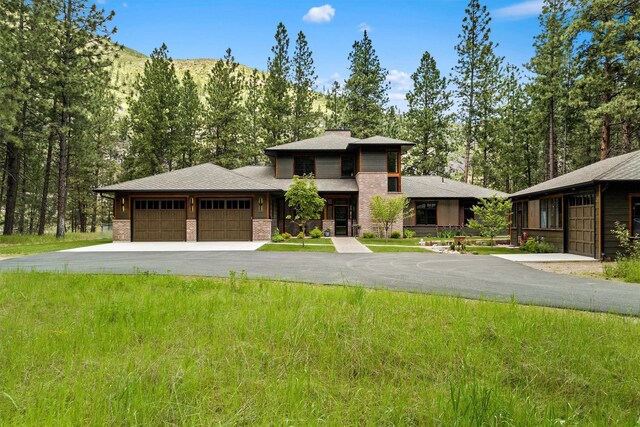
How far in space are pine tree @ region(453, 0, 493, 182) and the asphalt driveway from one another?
27739 mm

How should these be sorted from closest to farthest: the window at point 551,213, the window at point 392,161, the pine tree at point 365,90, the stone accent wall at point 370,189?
the window at point 551,213
the stone accent wall at point 370,189
the window at point 392,161
the pine tree at point 365,90

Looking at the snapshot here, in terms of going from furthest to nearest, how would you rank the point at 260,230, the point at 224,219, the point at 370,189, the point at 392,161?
1. the point at 392,161
2. the point at 370,189
3. the point at 224,219
4. the point at 260,230

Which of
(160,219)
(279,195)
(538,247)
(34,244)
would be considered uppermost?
(279,195)

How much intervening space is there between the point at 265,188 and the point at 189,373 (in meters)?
20.0

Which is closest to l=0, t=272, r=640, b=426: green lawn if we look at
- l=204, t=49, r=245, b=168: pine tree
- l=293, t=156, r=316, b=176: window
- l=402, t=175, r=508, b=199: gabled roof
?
l=402, t=175, r=508, b=199: gabled roof

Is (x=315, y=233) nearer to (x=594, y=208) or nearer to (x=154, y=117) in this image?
(x=594, y=208)

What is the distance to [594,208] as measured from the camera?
14883 millimetres

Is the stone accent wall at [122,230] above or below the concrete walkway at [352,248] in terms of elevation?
above

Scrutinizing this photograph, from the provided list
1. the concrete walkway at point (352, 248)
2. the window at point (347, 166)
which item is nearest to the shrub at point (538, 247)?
the concrete walkway at point (352, 248)

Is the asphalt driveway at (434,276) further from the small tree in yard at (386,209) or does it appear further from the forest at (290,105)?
the forest at (290,105)

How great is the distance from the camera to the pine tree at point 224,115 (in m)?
38.1

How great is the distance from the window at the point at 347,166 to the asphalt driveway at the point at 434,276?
16597 mm

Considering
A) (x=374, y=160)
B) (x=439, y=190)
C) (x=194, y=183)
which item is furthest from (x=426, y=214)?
(x=194, y=183)

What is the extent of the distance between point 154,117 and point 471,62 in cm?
3245
